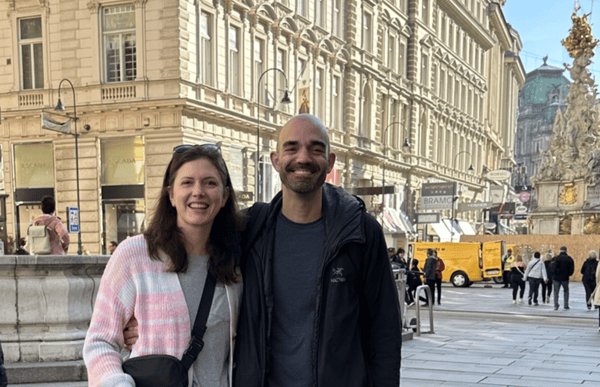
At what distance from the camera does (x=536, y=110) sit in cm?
13538

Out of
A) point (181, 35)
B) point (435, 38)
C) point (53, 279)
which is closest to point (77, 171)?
point (181, 35)

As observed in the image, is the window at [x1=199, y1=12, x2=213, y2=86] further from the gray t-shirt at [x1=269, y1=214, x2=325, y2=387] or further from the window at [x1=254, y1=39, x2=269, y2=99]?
the gray t-shirt at [x1=269, y1=214, x2=325, y2=387]

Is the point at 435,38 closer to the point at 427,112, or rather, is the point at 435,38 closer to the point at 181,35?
the point at 427,112

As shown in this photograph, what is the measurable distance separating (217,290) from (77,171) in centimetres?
2192

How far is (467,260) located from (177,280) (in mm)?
26488

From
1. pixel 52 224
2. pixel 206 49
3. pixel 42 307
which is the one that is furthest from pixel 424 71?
pixel 42 307

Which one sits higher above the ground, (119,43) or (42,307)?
(119,43)

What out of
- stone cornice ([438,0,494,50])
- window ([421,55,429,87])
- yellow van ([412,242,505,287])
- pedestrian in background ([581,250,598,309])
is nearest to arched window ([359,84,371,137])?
window ([421,55,429,87])

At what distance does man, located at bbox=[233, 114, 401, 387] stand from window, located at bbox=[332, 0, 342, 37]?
34.0 metres

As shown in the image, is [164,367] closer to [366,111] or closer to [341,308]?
[341,308]

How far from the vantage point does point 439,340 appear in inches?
436

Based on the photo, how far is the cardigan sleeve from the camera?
7.39 feet

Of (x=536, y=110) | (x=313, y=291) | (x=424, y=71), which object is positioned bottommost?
(x=313, y=291)

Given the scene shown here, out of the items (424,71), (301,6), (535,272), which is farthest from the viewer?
(424,71)
